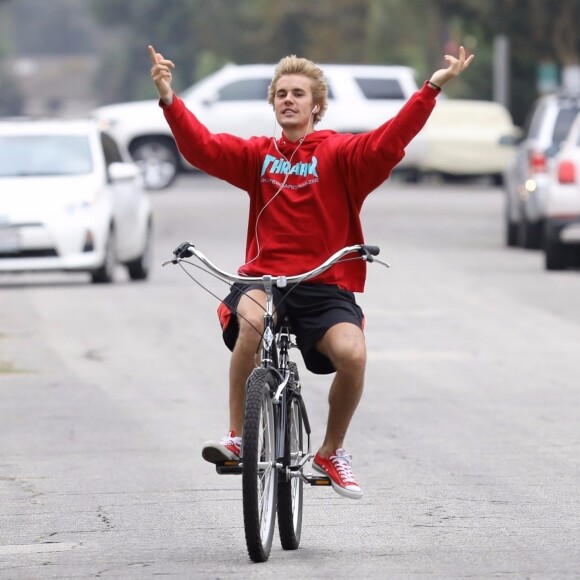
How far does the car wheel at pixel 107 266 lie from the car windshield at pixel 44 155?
77 cm

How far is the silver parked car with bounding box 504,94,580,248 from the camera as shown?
24188 millimetres

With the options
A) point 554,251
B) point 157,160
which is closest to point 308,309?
point 554,251

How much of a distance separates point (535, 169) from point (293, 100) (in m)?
16.5

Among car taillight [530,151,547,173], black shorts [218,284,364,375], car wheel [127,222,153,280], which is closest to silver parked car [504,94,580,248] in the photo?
car taillight [530,151,547,173]

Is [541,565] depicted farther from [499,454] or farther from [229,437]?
[499,454]

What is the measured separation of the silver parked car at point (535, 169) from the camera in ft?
79.4

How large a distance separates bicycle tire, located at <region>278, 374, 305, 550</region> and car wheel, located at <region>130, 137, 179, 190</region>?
1213 inches

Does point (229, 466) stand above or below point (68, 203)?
above

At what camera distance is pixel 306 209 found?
8.08 m

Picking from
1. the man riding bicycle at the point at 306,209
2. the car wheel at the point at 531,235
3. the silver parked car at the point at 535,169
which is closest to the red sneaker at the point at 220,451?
the man riding bicycle at the point at 306,209

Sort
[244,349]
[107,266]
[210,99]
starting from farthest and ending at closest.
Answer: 1. [210,99]
2. [107,266]
3. [244,349]

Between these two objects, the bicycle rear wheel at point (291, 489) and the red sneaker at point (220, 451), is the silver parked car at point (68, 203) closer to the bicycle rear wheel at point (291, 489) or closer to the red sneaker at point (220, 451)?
the bicycle rear wheel at point (291, 489)

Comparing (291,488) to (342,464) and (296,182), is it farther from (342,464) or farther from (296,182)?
(296,182)

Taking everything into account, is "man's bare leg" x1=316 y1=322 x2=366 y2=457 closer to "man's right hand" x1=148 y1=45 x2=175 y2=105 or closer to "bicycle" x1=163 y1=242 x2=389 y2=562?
"bicycle" x1=163 y1=242 x2=389 y2=562
